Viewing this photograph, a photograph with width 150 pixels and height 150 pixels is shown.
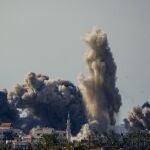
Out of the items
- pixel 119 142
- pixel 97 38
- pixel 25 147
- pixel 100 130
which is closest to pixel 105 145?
pixel 119 142

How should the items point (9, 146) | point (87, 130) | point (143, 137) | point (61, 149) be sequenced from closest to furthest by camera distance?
point (61, 149)
point (9, 146)
point (143, 137)
point (87, 130)

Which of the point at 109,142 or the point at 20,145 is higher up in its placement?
the point at 20,145

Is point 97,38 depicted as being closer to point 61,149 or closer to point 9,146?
point 9,146

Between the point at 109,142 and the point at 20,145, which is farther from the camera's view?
the point at 20,145

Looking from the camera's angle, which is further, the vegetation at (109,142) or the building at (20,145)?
the building at (20,145)

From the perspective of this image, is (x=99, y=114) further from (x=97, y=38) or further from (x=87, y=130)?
(x=97, y=38)

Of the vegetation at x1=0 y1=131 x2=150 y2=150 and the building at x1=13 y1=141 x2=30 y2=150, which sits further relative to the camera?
the building at x1=13 y1=141 x2=30 y2=150

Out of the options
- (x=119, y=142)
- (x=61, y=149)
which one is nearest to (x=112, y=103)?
(x=119, y=142)

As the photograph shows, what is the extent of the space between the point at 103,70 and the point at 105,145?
1448 inches

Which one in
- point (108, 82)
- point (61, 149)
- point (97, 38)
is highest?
point (97, 38)

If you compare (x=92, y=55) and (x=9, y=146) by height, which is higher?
(x=92, y=55)

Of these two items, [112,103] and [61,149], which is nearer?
[61,149]

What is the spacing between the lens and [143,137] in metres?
174

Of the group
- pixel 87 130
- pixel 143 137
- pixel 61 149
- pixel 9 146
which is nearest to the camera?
pixel 61 149
